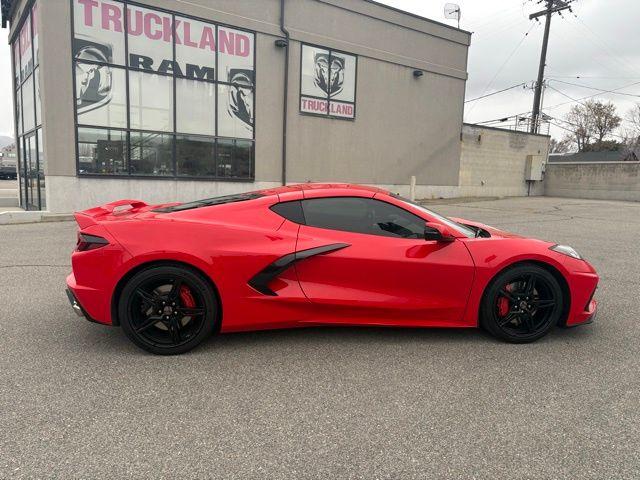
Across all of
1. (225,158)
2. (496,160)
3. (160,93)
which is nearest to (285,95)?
(225,158)

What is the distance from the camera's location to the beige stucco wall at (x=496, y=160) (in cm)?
2459

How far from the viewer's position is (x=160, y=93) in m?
14.8

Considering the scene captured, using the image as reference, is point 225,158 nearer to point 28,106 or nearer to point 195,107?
point 195,107

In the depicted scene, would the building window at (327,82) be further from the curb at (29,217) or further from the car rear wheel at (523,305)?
the car rear wheel at (523,305)

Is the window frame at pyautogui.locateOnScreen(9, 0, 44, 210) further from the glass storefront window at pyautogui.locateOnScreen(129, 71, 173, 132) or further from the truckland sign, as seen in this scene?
the glass storefront window at pyautogui.locateOnScreen(129, 71, 173, 132)

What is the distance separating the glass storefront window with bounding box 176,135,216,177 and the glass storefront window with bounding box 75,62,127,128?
189cm

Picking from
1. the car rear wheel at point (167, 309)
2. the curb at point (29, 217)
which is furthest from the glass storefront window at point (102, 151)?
the car rear wheel at point (167, 309)

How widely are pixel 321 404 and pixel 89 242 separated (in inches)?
83.2

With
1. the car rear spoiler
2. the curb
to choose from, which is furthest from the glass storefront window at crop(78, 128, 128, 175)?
the car rear spoiler

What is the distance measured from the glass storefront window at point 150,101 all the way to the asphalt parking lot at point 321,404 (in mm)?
11471

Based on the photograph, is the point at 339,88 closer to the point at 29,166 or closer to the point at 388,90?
the point at 388,90

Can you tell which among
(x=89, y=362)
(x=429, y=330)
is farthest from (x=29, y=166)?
(x=429, y=330)

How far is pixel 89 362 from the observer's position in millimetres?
3389

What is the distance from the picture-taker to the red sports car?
11.3ft
